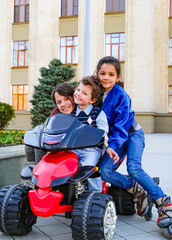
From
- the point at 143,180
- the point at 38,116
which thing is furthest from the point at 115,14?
the point at 143,180

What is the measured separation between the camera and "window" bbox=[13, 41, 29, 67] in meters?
23.8

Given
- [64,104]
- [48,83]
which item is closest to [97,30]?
[48,83]

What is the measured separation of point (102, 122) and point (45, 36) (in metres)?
20.9

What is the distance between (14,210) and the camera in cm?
275

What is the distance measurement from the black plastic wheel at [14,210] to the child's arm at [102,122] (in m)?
0.87

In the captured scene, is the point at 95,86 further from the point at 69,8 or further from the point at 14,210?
the point at 69,8

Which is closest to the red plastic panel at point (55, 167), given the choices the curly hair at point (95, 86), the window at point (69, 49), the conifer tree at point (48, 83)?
the curly hair at point (95, 86)

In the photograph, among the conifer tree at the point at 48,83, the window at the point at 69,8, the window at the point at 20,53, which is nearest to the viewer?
the conifer tree at the point at 48,83

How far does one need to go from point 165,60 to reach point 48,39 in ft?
26.7

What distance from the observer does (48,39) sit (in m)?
22.8

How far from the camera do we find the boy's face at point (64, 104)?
320 centimetres

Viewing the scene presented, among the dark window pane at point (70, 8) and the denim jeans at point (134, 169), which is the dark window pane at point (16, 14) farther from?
the denim jeans at point (134, 169)

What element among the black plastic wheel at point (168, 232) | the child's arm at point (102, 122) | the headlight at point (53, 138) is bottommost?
the black plastic wheel at point (168, 232)

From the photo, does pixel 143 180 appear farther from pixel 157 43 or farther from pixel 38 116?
pixel 157 43
